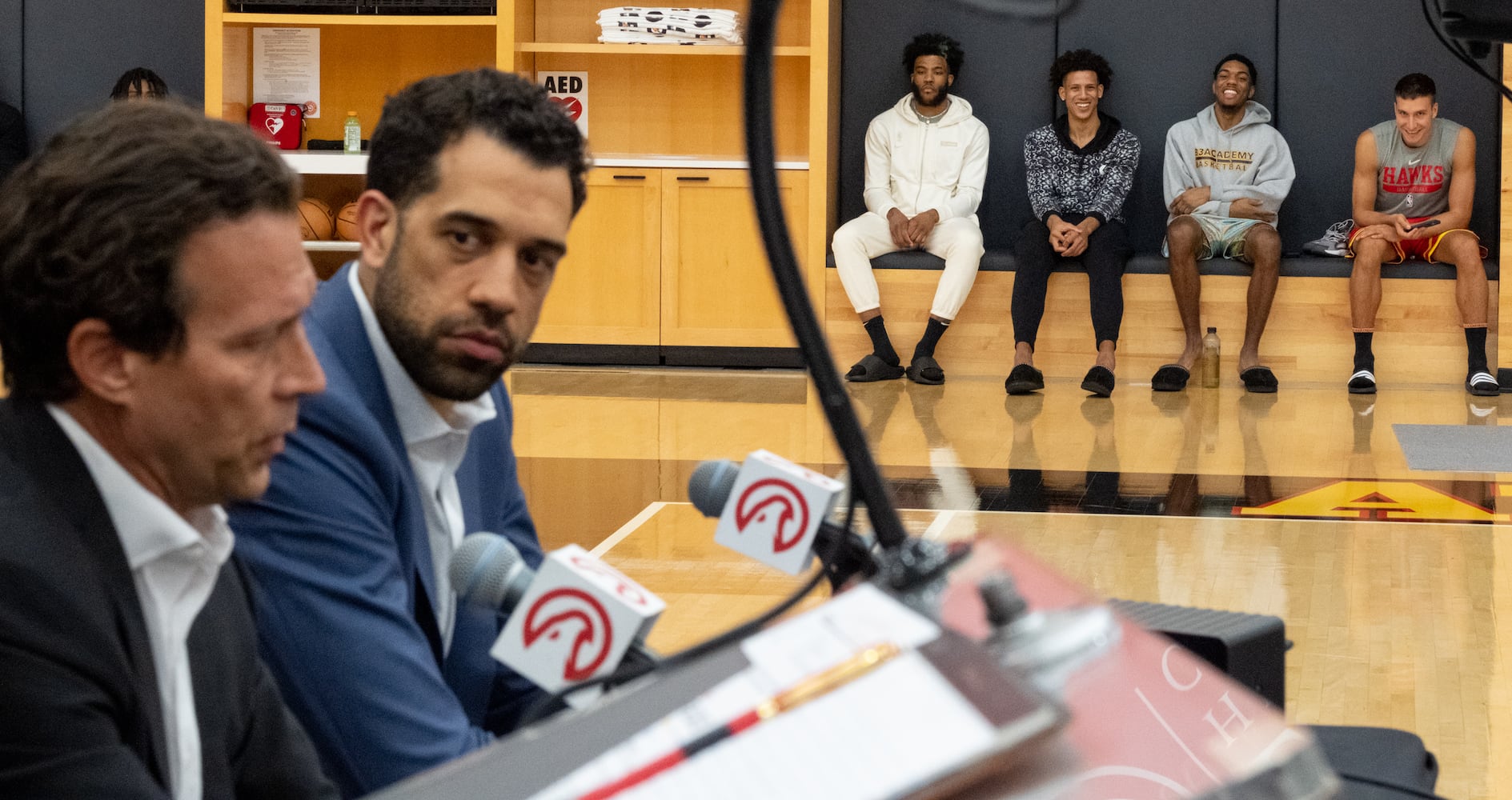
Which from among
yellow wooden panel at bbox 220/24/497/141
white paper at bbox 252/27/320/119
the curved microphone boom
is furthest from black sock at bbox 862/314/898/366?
the curved microphone boom

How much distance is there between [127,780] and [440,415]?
0.54m

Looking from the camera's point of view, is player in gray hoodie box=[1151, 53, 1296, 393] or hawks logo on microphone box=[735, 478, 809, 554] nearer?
hawks logo on microphone box=[735, 478, 809, 554]

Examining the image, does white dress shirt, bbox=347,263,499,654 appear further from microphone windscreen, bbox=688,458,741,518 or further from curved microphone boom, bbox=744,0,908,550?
curved microphone boom, bbox=744,0,908,550

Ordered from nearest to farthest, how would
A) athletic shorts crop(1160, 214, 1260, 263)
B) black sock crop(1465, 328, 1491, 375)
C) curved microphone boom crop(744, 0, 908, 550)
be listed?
curved microphone boom crop(744, 0, 908, 550) < black sock crop(1465, 328, 1491, 375) < athletic shorts crop(1160, 214, 1260, 263)

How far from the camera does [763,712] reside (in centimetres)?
50

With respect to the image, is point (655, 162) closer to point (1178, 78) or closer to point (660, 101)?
point (660, 101)

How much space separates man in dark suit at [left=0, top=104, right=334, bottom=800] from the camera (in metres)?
0.79

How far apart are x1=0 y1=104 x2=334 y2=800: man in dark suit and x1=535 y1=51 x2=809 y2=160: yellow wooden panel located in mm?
6540

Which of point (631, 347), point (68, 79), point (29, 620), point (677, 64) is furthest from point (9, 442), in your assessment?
point (68, 79)

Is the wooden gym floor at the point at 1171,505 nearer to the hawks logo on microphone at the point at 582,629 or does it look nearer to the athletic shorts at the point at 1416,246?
the athletic shorts at the point at 1416,246

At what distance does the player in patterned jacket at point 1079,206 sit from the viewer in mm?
6348

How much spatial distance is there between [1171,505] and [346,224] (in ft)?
13.7

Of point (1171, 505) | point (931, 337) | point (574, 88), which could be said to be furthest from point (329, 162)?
point (1171, 505)

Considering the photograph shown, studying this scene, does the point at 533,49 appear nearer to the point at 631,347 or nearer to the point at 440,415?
the point at 631,347
